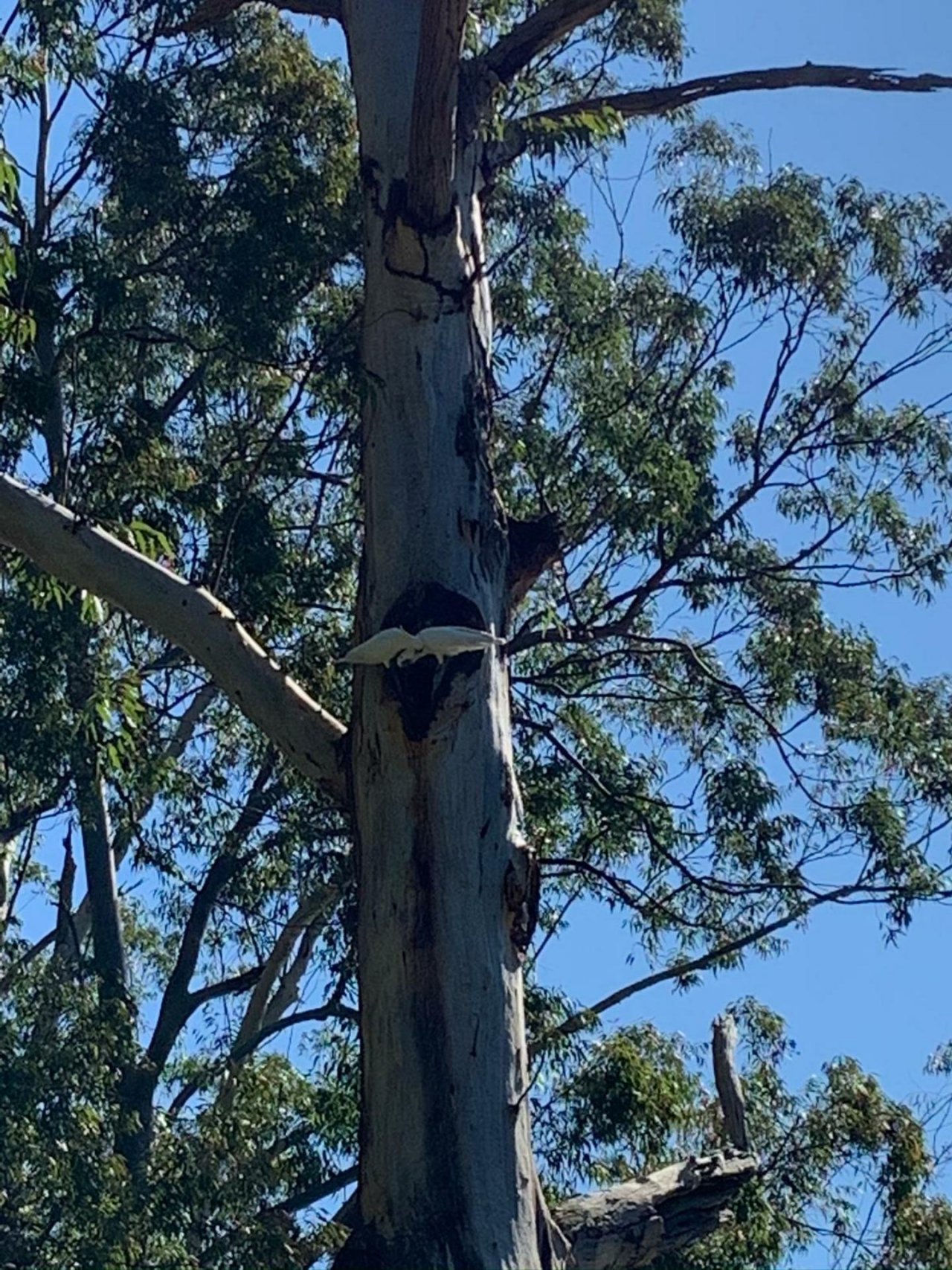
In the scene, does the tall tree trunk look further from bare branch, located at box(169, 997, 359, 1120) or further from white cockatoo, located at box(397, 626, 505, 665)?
bare branch, located at box(169, 997, 359, 1120)

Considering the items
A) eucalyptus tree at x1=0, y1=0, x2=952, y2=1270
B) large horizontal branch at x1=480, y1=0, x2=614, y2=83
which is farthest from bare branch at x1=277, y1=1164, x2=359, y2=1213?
large horizontal branch at x1=480, y1=0, x2=614, y2=83

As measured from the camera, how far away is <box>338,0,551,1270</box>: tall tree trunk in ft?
15.9

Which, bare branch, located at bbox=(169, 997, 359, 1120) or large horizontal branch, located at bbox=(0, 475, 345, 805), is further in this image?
bare branch, located at bbox=(169, 997, 359, 1120)

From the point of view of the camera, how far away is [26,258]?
25.6 feet

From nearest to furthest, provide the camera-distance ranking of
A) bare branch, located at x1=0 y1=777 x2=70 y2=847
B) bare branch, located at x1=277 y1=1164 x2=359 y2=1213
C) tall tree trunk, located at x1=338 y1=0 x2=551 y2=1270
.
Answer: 1. tall tree trunk, located at x1=338 y1=0 x2=551 y2=1270
2. bare branch, located at x1=277 y1=1164 x2=359 y2=1213
3. bare branch, located at x1=0 y1=777 x2=70 y2=847

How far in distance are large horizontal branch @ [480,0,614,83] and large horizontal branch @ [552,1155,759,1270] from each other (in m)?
3.61

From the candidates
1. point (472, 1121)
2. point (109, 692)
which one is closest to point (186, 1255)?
point (109, 692)

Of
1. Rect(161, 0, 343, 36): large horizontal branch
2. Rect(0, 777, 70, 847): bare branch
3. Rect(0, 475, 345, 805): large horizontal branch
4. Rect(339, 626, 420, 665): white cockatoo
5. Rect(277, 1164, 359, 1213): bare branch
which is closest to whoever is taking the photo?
Rect(339, 626, 420, 665): white cockatoo

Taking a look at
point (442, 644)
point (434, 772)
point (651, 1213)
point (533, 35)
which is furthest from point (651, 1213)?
point (533, 35)

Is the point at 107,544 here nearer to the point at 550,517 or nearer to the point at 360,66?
the point at 550,517

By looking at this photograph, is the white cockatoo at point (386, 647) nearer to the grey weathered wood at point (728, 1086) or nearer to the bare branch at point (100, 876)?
the grey weathered wood at point (728, 1086)

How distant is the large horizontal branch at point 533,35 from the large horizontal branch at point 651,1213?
361cm

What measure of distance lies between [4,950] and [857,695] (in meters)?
4.46

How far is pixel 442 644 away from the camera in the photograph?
5.31m
